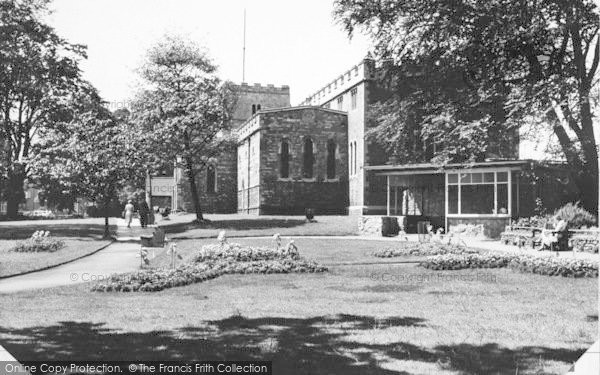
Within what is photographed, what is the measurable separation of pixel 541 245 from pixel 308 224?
11661mm

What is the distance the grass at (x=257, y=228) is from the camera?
64.1ft

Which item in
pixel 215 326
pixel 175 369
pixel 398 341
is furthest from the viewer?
pixel 215 326

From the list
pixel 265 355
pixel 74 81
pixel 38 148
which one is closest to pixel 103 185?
pixel 38 148

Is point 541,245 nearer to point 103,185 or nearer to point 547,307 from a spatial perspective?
point 547,307

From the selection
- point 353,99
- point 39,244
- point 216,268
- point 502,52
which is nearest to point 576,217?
point 502,52

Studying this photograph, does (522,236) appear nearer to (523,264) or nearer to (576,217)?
(576,217)

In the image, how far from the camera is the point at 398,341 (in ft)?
21.2

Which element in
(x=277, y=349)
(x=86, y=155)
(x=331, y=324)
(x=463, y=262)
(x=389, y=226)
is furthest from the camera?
(x=389, y=226)

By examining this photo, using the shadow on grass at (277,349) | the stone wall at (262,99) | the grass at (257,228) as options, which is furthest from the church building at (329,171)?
the shadow on grass at (277,349)

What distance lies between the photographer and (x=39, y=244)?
615 inches

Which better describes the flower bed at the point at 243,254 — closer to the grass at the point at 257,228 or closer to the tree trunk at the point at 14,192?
the grass at the point at 257,228

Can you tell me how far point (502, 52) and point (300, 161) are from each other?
27915mm

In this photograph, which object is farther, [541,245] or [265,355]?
[541,245]

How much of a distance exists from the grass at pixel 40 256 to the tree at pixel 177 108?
3.56m
